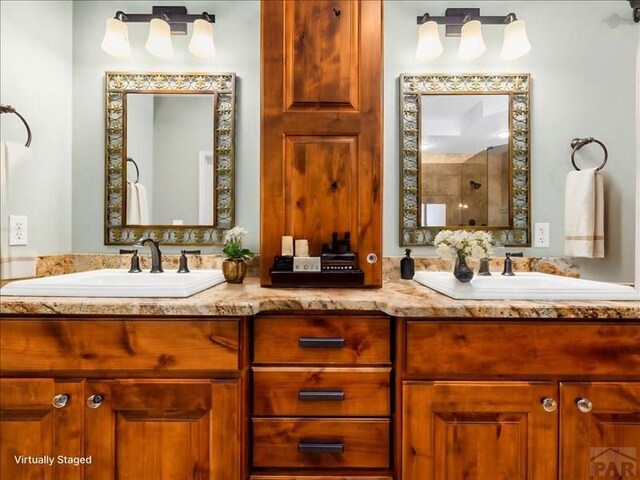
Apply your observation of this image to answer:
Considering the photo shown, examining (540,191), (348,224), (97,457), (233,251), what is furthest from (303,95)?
(97,457)

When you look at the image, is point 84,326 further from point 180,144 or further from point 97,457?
point 180,144

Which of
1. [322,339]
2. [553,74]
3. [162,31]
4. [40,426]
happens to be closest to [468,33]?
[553,74]

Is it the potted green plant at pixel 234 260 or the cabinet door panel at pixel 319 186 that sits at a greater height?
the cabinet door panel at pixel 319 186

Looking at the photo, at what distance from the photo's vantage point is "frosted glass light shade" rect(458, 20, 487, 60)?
5.48ft

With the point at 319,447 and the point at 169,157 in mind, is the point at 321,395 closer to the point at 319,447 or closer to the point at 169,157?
the point at 319,447

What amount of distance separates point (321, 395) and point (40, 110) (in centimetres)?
169

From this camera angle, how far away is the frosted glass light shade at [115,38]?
1662 millimetres

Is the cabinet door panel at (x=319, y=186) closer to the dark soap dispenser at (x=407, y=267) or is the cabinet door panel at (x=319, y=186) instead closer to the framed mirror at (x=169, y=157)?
the dark soap dispenser at (x=407, y=267)

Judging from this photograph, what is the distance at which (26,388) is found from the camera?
1.02m

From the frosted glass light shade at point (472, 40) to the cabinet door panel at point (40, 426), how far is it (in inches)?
79.5

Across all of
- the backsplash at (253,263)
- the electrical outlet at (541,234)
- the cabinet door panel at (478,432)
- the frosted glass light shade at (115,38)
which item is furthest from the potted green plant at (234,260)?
the electrical outlet at (541,234)

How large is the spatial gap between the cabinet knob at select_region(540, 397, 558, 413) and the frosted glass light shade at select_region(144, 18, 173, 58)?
2041 millimetres

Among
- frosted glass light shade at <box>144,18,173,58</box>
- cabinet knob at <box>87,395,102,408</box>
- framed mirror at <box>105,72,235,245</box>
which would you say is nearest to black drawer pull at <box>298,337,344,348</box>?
cabinet knob at <box>87,395,102,408</box>

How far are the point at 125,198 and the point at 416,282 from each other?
4.72 feet
